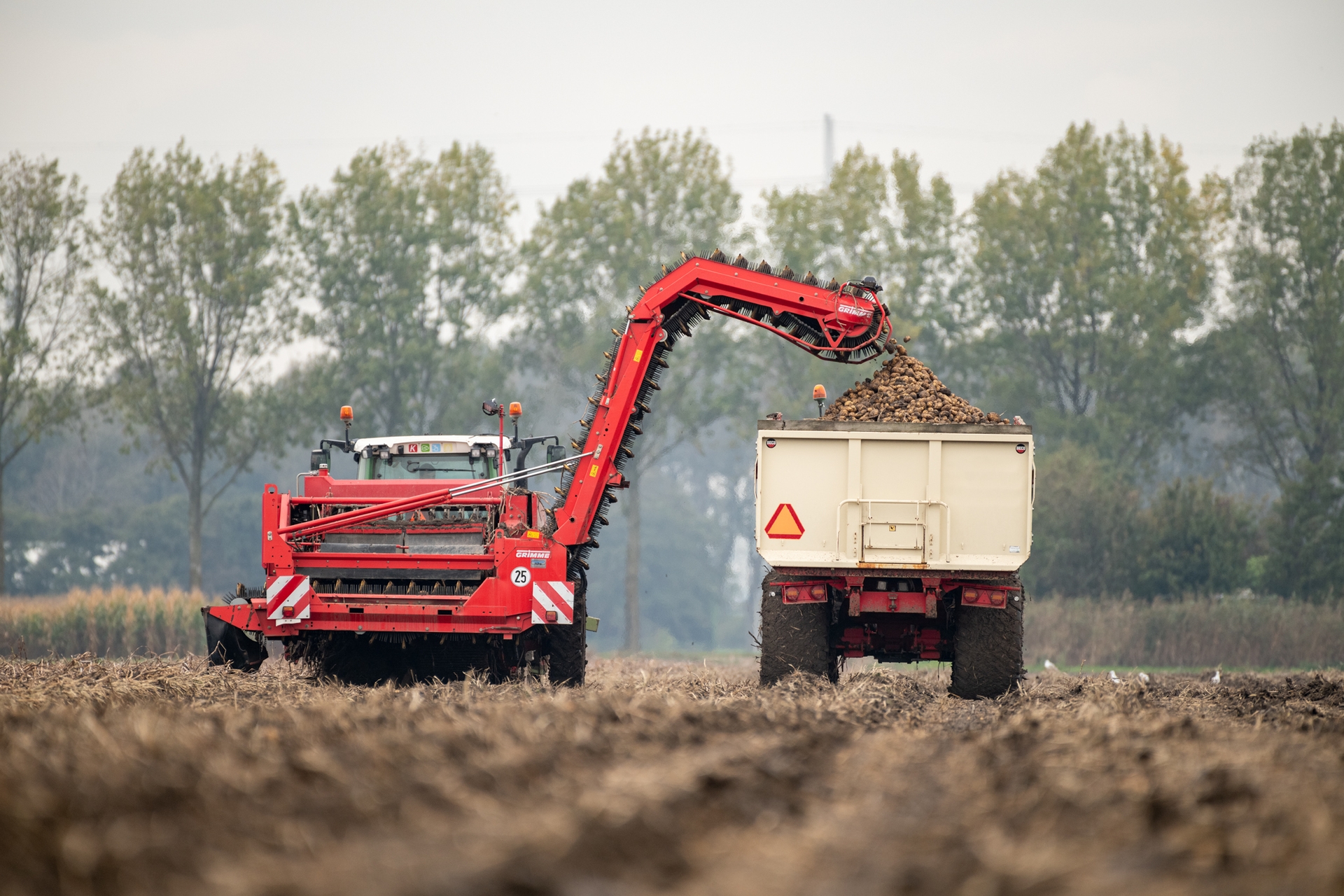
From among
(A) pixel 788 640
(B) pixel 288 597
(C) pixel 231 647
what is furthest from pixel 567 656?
(C) pixel 231 647

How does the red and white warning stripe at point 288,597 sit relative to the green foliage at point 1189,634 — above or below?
above

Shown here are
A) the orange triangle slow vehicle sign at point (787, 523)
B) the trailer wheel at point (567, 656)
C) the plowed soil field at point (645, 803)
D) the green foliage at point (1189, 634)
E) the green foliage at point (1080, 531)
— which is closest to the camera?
the plowed soil field at point (645, 803)

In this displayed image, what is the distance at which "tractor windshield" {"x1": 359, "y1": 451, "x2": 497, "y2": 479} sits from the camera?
13812 millimetres

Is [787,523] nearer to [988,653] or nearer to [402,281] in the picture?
[988,653]

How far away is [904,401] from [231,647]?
663 centimetres

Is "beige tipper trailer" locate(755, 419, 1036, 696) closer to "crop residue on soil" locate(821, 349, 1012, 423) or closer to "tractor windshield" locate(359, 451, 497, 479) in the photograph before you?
"crop residue on soil" locate(821, 349, 1012, 423)

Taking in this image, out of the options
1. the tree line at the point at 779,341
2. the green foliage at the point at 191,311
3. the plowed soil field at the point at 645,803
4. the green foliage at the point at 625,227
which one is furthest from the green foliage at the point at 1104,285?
the plowed soil field at the point at 645,803

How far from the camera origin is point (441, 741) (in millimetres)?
6027

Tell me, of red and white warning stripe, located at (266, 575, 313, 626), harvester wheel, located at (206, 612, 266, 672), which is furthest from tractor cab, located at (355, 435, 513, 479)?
red and white warning stripe, located at (266, 575, 313, 626)

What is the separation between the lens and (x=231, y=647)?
12336 mm

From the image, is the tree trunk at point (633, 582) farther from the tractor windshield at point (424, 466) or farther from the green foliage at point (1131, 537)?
the tractor windshield at point (424, 466)

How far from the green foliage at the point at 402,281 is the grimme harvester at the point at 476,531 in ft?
76.7

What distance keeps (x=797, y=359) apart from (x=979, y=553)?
28402mm

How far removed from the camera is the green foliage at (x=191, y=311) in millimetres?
33406
